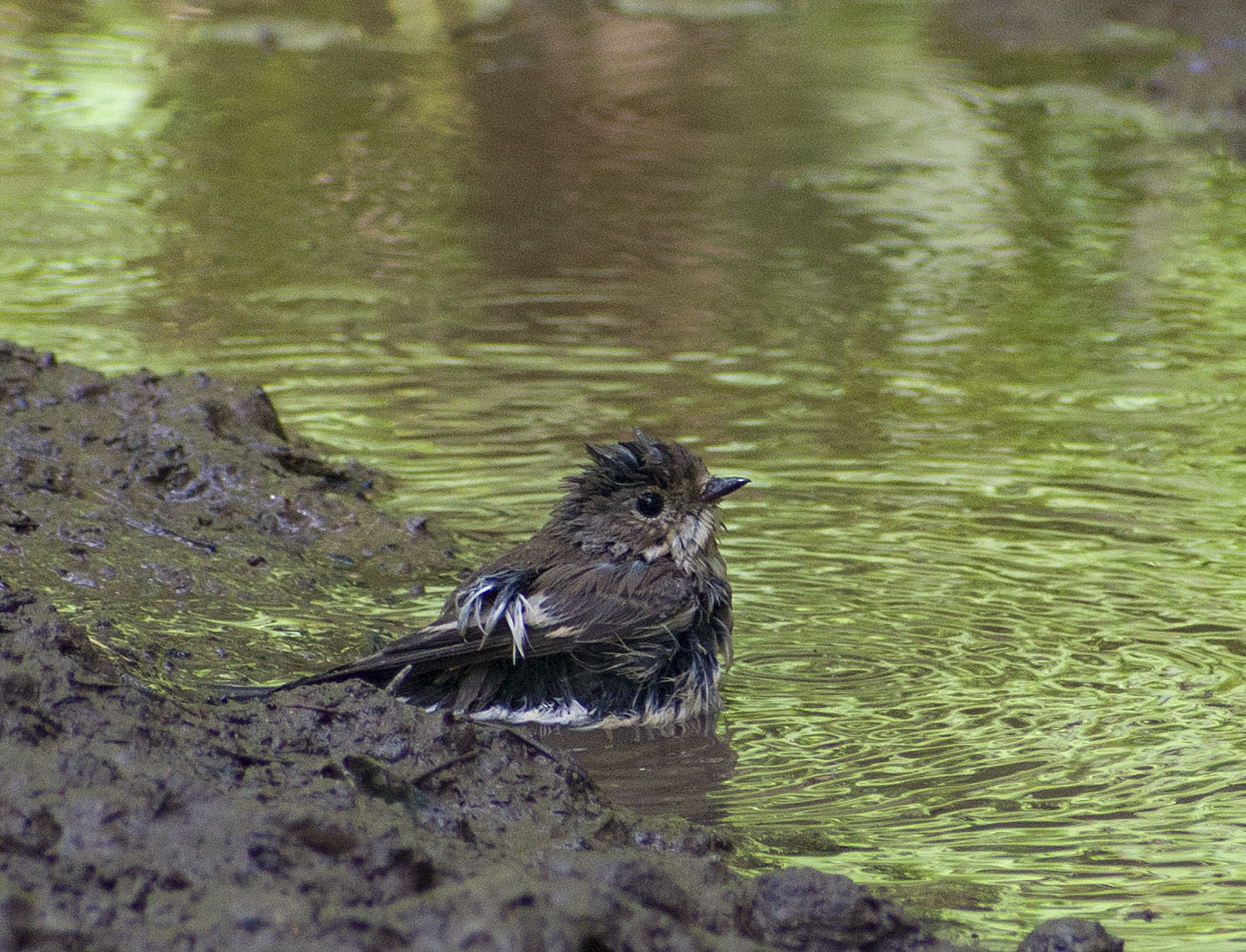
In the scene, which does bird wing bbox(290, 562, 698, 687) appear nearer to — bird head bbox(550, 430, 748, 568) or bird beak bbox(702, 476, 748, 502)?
bird head bbox(550, 430, 748, 568)

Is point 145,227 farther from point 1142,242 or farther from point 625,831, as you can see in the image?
point 625,831

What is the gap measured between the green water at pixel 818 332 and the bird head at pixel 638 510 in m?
0.46

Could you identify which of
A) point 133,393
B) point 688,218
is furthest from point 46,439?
point 688,218

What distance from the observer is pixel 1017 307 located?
9617mm

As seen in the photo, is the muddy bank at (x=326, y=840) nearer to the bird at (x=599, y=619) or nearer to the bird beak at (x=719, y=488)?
the bird at (x=599, y=619)

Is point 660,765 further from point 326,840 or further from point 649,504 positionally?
point 326,840

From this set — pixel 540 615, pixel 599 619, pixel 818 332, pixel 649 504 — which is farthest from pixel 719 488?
pixel 818 332

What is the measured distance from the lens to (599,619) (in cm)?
494

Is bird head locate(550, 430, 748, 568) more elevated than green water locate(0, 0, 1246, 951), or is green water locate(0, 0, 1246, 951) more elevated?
bird head locate(550, 430, 748, 568)

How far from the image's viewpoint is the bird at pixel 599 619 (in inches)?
190

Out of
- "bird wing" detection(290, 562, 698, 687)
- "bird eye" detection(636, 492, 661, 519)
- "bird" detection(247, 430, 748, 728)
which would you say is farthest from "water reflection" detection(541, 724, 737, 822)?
"bird eye" detection(636, 492, 661, 519)

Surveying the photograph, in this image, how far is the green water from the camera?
15.1 feet

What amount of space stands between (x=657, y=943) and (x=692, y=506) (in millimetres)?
2587

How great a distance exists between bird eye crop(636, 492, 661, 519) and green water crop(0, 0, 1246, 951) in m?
0.56
